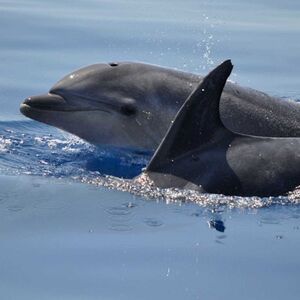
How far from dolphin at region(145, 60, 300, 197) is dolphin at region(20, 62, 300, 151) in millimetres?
1584

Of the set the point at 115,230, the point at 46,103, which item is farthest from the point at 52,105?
the point at 115,230

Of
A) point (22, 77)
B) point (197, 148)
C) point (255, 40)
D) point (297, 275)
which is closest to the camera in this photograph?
point (297, 275)

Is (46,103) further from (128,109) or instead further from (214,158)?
(214,158)

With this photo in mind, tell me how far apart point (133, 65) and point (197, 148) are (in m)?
2.15

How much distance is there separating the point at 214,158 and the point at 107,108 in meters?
1.99

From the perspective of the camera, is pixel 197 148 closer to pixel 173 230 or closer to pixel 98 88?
pixel 173 230

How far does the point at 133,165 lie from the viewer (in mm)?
10531

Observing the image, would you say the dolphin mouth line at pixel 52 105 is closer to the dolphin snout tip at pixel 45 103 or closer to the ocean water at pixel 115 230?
the dolphin snout tip at pixel 45 103

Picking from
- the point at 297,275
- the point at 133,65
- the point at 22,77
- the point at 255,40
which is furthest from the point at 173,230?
the point at 255,40

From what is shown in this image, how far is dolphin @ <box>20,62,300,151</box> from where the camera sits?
10781 millimetres

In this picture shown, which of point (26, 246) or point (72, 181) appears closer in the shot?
point (26, 246)

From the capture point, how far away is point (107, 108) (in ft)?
35.5

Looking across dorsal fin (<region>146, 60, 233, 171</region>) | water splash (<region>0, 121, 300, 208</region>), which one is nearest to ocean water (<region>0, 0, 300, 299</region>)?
water splash (<region>0, 121, 300, 208</region>)

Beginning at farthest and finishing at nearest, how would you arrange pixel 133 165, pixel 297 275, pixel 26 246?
1. pixel 133 165
2. pixel 26 246
3. pixel 297 275
